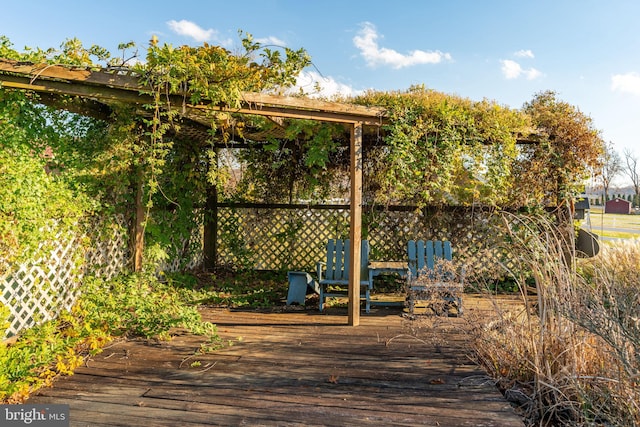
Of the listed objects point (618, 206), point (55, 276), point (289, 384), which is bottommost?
point (289, 384)

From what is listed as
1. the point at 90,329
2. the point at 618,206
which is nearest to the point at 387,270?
the point at 90,329

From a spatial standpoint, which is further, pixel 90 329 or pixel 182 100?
pixel 182 100

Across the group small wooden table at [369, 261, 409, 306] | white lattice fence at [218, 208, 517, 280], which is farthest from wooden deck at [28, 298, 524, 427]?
white lattice fence at [218, 208, 517, 280]

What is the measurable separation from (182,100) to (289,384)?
9.24 feet

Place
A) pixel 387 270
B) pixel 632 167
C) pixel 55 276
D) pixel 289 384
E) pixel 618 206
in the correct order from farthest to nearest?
pixel 618 206 < pixel 632 167 < pixel 387 270 < pixel 55 276 < pixel 289 384

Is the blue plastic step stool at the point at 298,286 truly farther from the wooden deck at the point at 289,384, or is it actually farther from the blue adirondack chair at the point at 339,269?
the wooden deck at the point at 289,384

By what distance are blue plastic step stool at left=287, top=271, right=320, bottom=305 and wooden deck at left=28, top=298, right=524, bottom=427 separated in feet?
3.88

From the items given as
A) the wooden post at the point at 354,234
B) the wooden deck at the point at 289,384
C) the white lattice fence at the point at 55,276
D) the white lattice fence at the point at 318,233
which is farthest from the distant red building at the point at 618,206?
the white lattice fence at the point at 55,276

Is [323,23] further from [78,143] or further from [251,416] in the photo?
[251,416]

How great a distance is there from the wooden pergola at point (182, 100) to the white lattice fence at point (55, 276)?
148 centimetres

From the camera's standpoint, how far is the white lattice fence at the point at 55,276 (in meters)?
3.57

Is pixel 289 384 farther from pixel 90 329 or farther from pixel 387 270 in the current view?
pixel 387 270

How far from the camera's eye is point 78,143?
14.4 feet

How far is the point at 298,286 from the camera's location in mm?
5312
